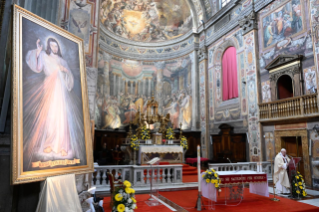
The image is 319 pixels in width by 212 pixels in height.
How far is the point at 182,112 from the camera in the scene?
60.1 feet

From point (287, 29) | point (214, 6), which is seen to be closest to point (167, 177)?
point (287, 29)

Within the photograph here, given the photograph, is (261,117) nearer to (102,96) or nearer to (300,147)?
(300,147)

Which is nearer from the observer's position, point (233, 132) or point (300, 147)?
point (300, 147)

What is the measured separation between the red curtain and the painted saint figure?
11638 mm

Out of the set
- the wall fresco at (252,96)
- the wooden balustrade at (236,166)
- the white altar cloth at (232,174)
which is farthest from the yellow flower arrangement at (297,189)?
the wall fresco at (252,96)

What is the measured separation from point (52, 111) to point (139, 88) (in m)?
15.3

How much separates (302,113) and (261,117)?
2419 millimetres

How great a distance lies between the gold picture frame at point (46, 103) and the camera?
340 centimetres

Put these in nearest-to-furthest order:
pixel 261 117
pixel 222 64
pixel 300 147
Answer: pixel 300 147, pixel 261 117, pixel 222 64

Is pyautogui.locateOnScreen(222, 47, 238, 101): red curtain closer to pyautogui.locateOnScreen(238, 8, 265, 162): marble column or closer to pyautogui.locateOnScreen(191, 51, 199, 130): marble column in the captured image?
pyautogui.locateOnScreen(238, 8, 265, 162): marble column

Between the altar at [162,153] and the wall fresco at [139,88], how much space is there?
20.3ft

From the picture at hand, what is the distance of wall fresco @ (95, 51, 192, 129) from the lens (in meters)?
17.3

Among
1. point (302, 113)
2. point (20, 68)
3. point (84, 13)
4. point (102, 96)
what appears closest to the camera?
point (20, 68)

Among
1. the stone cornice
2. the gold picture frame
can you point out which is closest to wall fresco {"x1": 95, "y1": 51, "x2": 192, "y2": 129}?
the stone cornice
